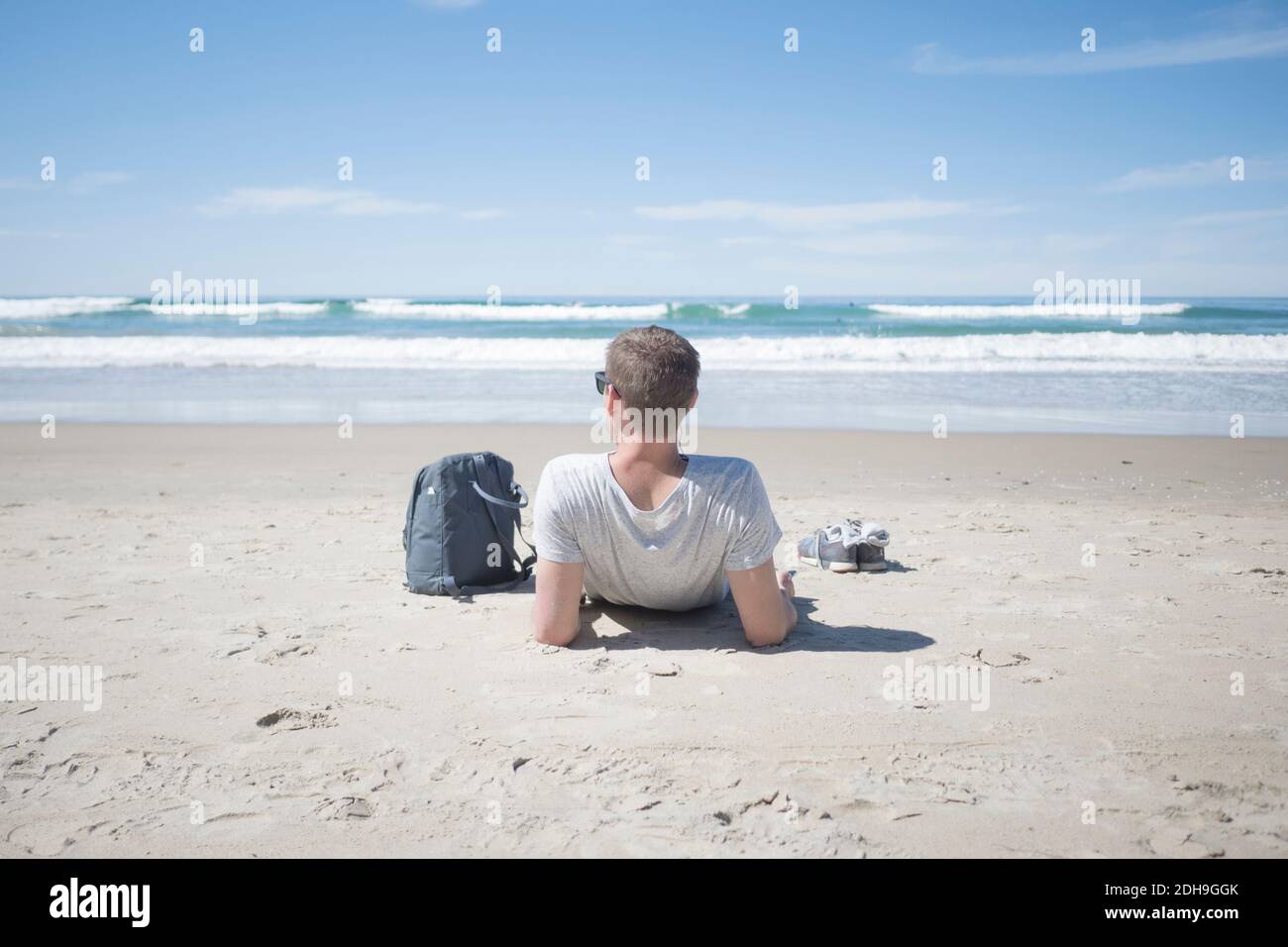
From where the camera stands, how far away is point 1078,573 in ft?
16.1

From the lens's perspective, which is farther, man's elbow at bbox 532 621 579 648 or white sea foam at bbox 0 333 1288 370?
white sea foam at bbox 0 333 1288 370

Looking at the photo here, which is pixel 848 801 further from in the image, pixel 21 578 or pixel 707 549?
pixel 21 578

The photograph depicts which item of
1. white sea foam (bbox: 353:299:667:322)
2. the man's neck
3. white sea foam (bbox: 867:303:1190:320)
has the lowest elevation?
the man's neck

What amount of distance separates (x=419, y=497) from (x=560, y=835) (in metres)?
2.51

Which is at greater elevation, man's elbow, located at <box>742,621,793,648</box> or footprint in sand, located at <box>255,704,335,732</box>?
man's elbow, located at <box>742,621,793,648</box>

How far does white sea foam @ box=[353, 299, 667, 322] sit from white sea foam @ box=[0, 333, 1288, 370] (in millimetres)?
14866

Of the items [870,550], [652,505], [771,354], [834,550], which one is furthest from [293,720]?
[771,354]

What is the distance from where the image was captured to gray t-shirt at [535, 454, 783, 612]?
349 centimetres

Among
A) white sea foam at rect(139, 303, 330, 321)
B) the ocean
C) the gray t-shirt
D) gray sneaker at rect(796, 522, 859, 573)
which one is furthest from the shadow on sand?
white sea foam at rect(139, 303, 330, 321)

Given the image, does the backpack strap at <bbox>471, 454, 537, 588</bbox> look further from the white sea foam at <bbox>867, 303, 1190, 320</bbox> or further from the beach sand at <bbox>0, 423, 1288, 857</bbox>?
the white sea foam at <bbox>867, 303, 1190, 320</bbox>

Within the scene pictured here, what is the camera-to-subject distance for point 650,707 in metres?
3.17
